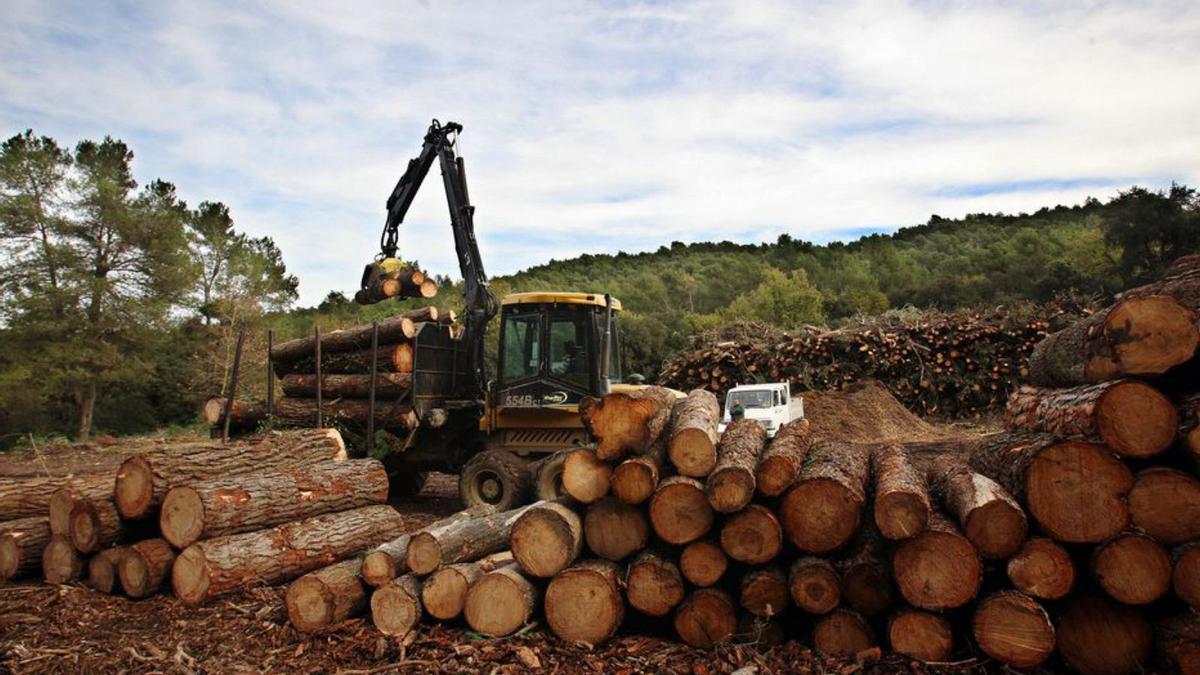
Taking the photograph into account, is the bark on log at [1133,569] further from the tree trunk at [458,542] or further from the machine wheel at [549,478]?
the machine wheel at [549,478]

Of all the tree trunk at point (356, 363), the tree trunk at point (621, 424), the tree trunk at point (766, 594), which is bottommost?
the tree trunk at point (766, 594)

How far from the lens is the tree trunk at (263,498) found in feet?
18.3

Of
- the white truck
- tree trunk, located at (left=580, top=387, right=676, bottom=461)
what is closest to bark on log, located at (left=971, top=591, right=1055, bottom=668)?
tree trunk, located at (left=580, top=387, right=676, bottom=461)

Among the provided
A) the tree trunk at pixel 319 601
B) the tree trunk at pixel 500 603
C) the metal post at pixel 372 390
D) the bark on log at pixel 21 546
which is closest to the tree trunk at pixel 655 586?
the tree trunk at pixel 500 603

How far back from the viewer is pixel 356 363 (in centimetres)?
970

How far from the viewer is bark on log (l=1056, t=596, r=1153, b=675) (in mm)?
3635

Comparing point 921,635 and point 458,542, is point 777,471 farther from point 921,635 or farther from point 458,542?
point 458,542

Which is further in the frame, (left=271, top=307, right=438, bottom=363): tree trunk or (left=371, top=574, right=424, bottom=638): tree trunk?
(left=271, top=307, right=438, bottom=363): tree trunk

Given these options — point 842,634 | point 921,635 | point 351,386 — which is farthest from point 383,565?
point 351,386

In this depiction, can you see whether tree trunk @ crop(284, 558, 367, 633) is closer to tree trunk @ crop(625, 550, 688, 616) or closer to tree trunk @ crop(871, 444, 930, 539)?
tree trunk @ crop(625, 550, 688, 616)

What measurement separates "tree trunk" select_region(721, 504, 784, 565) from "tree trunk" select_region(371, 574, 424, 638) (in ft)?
6.28

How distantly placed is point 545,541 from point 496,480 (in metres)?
4.44

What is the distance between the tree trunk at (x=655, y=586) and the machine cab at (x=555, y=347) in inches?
172

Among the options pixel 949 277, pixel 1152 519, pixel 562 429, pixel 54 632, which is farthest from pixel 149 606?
pixel 949 277
